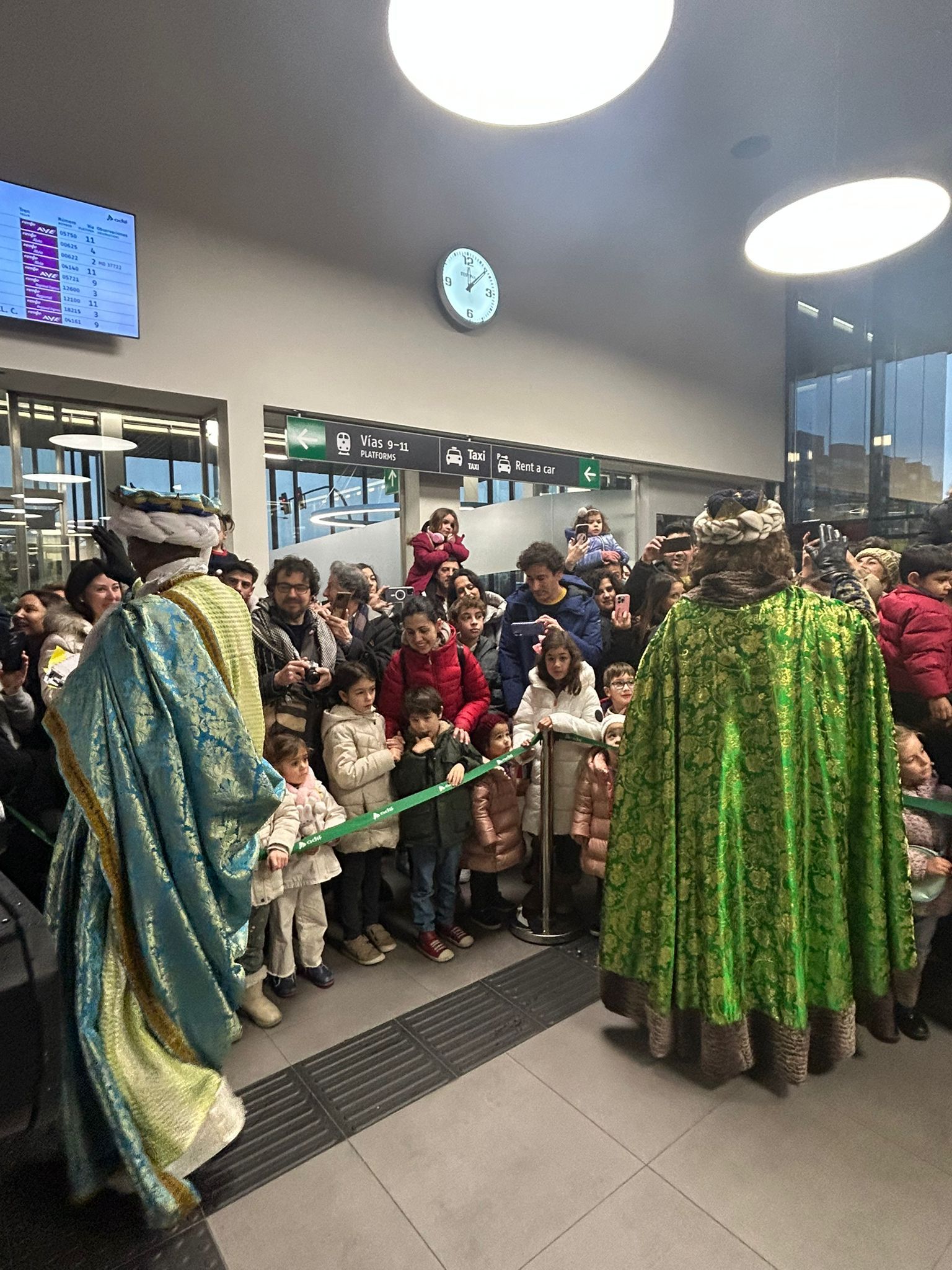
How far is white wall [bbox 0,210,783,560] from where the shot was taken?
4.23 metres

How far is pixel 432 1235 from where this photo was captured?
1.68 metres

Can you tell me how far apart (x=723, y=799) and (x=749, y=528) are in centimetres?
80

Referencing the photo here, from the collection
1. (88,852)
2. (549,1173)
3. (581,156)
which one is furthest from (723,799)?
(581,156)

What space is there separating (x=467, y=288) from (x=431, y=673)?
3.81m

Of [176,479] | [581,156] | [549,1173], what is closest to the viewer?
[549,1173]

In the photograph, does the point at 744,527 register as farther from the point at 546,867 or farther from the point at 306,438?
the point at 306,438

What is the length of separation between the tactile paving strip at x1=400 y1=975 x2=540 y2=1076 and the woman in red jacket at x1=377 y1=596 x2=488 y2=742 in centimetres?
108

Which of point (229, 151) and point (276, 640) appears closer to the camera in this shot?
point (276, 640)

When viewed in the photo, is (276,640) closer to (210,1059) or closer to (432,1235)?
(210,1059)

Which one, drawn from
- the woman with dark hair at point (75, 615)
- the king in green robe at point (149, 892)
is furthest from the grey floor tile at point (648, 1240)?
the woman with dark hair at point (75, 615)

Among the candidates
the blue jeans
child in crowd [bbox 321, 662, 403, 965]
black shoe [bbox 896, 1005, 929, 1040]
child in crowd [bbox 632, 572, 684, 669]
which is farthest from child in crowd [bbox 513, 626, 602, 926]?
black shoe [bbox 896, 1005, 929, 1040]

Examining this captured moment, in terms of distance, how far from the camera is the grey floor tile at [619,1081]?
199 centimetres

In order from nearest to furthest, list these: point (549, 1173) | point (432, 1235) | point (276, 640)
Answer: point (432, 1235) < point (549, 1173) < point (276, 640)

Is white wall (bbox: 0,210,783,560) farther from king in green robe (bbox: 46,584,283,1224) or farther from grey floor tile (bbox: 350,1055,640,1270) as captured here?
grey floor tile (bbox: 350,1055,640,1270)
